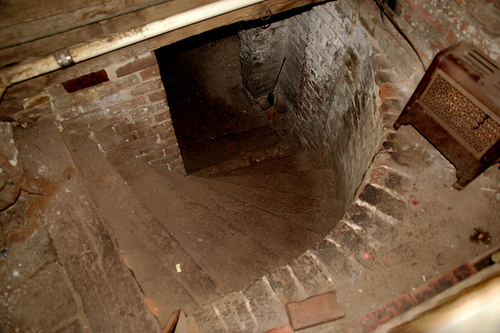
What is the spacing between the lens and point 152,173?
3.42 metres

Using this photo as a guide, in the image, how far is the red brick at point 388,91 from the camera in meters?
2.79

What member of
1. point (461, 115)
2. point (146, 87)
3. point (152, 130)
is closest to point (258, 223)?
point (152, 130)

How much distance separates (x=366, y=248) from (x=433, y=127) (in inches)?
40.5

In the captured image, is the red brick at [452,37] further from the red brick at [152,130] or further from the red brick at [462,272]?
the red brick at [152,130]

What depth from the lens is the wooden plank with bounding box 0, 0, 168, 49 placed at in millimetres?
2078

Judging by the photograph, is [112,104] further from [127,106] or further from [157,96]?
[157,96]

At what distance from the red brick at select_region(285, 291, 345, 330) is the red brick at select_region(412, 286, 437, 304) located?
50 centimetres

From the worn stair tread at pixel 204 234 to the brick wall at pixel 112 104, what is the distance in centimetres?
29

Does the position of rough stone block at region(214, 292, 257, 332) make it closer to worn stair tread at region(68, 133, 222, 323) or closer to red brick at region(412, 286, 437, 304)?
worn stair tread at region(68, 133, 222, 323)

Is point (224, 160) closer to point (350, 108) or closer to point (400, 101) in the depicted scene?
point (350, 108)

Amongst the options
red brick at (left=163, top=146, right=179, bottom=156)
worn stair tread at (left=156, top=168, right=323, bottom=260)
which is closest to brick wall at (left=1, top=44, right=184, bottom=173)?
red brick at (left=163, top=146, right=179, bottom=156)

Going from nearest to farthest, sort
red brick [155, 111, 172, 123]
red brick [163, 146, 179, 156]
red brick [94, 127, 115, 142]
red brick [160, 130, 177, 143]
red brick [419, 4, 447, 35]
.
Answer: red brick [419, 4, 447, 35], red brick [94, 127, 115, 142], red brick [155, 111, 172, 123], red brick [160, 130, 177, 143], red brick [163, 146, 179, 156]

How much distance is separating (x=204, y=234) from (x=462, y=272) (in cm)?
212

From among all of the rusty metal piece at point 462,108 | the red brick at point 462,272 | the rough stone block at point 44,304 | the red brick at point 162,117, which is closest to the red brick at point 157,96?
the red brick at point 162,117
